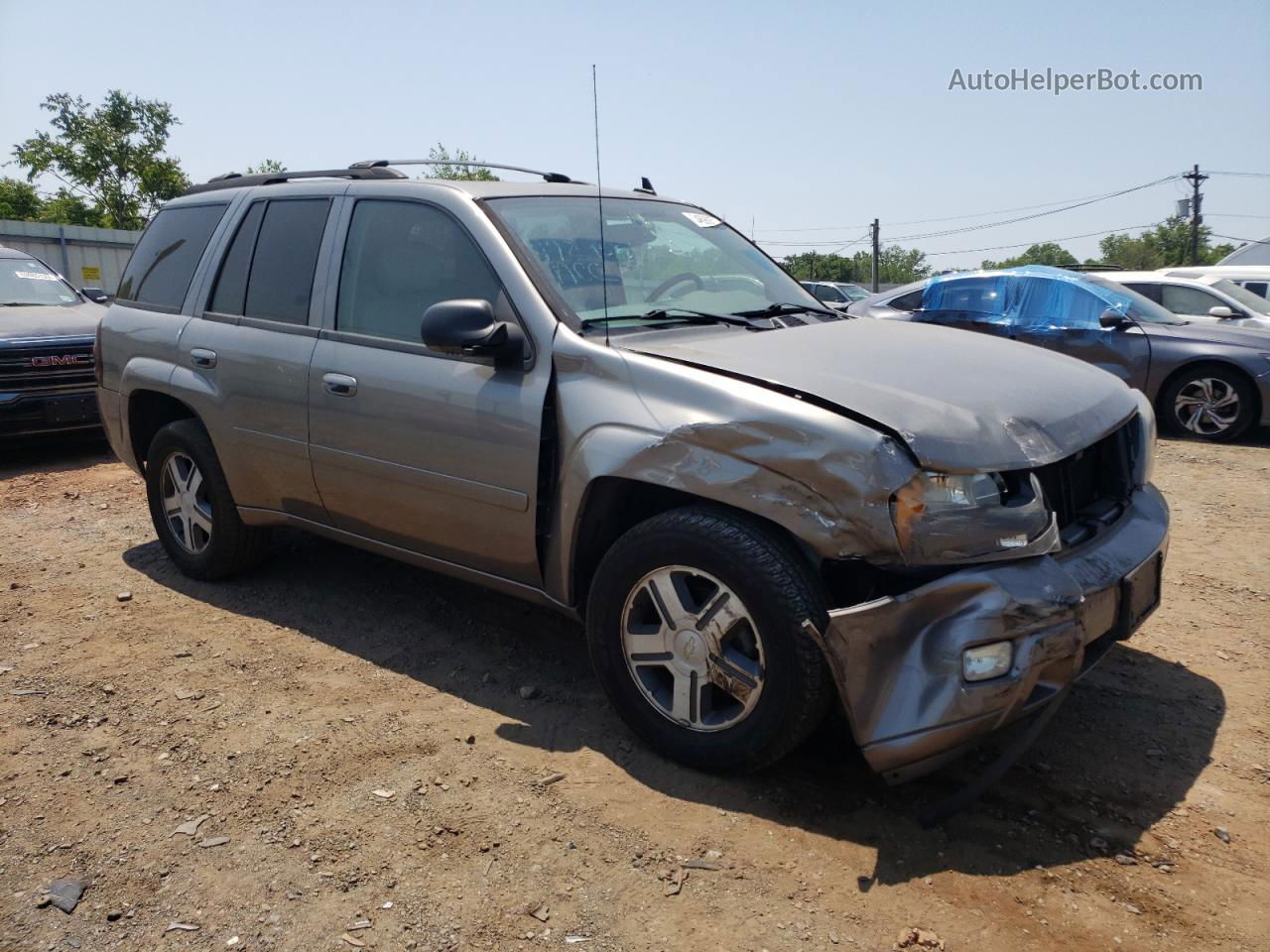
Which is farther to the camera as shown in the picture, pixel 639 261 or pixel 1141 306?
pixel 1141 306

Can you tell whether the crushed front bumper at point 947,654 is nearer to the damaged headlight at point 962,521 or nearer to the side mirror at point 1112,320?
the damaged headlight at point 962,521

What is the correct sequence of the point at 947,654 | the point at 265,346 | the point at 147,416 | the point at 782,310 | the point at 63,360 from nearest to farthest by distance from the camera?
the point at 947,654 → the point at 782,310 → the point at 265,346 → the point at 147,416 → the point at 63,360

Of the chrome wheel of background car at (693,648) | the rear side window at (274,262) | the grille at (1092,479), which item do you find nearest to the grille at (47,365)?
the rear side window at (274,262)

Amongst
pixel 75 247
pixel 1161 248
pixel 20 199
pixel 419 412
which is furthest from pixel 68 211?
pixel 1161 248

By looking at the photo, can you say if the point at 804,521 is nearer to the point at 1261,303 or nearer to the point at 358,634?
the point at 358,634

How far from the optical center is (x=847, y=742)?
3.29 metres

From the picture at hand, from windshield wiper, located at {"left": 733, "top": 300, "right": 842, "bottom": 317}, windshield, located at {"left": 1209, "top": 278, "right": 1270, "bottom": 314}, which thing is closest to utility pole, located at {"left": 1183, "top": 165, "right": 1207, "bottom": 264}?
windshield, located at {"left": 1209, "top": 278, "right": 1270, "bottom": 314}

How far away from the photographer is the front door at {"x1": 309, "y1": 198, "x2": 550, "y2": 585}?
341 cm

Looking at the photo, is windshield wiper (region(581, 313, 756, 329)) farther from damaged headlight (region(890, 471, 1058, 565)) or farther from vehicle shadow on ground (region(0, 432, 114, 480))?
vehicle shadow on ground (region(0, 432, 114, 480))

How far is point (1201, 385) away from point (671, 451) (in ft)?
25.7

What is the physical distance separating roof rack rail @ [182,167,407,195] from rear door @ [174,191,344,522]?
0.12m

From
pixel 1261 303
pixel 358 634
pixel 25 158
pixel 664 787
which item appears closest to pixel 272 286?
pixel 358 634

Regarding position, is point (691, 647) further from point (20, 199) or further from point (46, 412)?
point (20, 199)

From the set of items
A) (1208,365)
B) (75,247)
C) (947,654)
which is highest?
(75,247)
